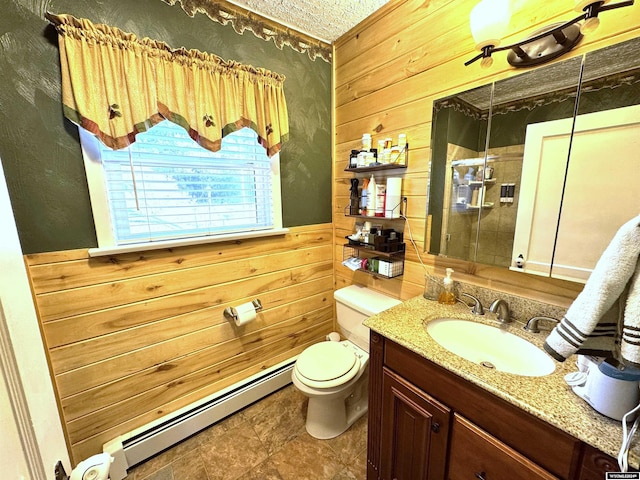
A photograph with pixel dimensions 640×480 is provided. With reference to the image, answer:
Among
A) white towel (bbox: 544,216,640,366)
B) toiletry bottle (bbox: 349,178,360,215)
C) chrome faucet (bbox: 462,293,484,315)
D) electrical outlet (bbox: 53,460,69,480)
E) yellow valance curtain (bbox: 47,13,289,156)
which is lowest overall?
electrical outlet (bbox: 53,460,69,480)

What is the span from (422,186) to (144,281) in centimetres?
152

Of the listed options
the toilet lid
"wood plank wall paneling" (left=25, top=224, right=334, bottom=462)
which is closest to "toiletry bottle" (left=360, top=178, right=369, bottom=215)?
"wood plank wall paneling" (left=25, top=224, right=334, bottom=462)

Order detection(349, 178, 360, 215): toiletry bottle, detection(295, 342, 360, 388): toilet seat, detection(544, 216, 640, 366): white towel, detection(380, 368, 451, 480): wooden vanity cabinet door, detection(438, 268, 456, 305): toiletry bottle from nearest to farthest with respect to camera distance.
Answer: detection(544, 216, 640, 366): white towel < detection(380, 368, 451, 480): wooden vanity cabinet door < detection(438, 268, 456, 305): toiletry bottle < detection(295, 342, 360, 388): toilet seat < detection(349, 178, 360, 215): toiletry bottle

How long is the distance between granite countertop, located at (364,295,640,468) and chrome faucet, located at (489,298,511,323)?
3 cm

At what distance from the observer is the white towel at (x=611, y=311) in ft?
1.83

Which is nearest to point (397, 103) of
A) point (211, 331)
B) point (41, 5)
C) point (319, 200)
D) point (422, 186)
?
point (422, 186)

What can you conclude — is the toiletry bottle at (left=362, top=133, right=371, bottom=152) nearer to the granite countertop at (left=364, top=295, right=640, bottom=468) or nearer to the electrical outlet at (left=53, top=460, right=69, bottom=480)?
the granite countertop at (left=364, top=295, right=640, bottom=468)

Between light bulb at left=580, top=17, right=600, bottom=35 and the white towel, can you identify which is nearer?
the white towel

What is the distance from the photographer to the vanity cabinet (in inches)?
26.9

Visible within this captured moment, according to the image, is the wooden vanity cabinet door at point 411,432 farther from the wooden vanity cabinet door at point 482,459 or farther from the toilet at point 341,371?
the toilet at point 341,371

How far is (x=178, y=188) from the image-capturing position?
1.39m

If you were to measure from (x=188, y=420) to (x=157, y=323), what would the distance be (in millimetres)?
618

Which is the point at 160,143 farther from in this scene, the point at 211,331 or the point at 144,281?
the point at 211,331

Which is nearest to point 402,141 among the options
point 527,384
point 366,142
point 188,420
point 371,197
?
point 366,142
